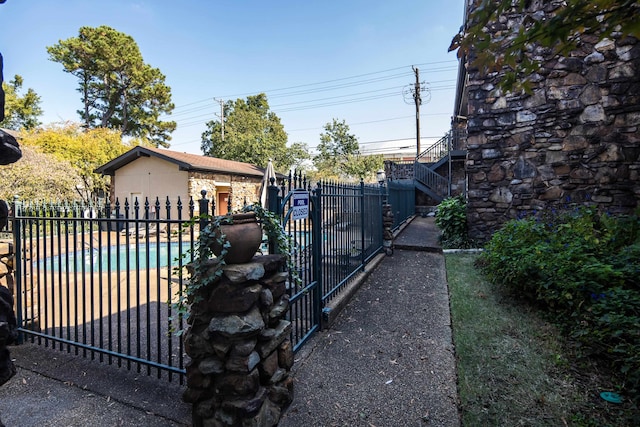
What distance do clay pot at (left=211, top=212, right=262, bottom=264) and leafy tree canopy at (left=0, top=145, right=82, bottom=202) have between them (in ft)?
39.8

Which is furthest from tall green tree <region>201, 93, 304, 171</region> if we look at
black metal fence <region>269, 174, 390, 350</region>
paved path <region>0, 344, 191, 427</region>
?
paved path <region>0, 344, 191, 427</region>

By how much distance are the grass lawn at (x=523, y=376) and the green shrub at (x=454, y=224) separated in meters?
3.49

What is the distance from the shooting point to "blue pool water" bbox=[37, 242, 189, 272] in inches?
98.3

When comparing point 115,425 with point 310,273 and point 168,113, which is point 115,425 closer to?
point 310,273

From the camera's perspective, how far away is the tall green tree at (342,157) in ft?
79.8

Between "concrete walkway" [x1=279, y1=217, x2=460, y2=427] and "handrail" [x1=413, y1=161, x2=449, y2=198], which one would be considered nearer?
"concrete walkway" [x1=279, y1=217, x2=460, y2=427]

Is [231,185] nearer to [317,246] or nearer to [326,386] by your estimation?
[317,246]

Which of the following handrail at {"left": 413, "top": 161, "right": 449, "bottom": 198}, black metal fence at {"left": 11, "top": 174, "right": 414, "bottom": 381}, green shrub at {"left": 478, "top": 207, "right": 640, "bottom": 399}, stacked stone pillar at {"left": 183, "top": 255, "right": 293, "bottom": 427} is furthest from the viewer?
handrail at {"left": 413, "top": 161, "right": 449, "bottom": 198}

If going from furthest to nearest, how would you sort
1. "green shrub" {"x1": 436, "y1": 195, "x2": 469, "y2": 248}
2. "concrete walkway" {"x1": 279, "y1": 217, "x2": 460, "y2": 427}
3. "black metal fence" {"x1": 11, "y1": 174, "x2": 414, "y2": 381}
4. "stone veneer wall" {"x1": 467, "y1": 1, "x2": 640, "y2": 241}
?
"green shrub" {"x1": 436, "y1": 195, "x2": 469, "y2": 248}, "stone veneer wall" {"x1": 467, "y1": 1, "x2": 640, "y2": 241}, "black metal fence" {"x1": 11, "y1": 174, "x2": 414, "y2": 381}, "concrete walkway" {"x1": 279, "y1": 217, "x2": 460, "y2": 427}

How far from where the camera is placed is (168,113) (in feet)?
91.6

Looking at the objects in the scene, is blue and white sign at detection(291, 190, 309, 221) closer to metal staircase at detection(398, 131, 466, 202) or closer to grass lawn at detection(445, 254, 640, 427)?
grass lawn at detection(445, 254, 640, 427)

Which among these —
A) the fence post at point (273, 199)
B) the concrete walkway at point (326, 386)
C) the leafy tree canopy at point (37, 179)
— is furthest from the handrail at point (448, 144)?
the leafy tree canopy at point (37, 179)

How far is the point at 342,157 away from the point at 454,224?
17.8m

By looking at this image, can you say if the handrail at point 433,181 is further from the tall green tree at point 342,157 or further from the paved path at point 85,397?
the paved path at point 85,397
